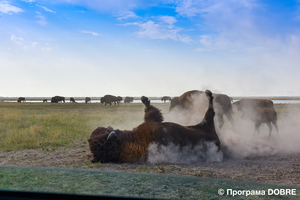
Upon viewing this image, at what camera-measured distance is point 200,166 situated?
5746mm

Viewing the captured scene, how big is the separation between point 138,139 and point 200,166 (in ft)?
5.09

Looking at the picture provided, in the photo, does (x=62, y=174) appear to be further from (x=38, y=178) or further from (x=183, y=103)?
(x=183, y=103)

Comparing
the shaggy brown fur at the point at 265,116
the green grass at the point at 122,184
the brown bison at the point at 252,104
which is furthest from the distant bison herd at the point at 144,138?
the brown bison at the point at 252,104

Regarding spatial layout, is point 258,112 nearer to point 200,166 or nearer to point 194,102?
point 194,102

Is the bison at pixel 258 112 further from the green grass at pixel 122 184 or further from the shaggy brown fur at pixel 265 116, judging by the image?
the green grass at pixel 122 184

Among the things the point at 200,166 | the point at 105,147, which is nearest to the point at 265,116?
the point at 200,166

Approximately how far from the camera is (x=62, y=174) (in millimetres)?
3164

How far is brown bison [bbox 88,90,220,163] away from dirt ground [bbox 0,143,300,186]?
244 mm

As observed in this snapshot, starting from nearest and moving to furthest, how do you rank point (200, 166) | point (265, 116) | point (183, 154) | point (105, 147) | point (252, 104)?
point (200, 166)
point (105, 147)
point (183, 154)
point (265, 116)
point (252, 104)

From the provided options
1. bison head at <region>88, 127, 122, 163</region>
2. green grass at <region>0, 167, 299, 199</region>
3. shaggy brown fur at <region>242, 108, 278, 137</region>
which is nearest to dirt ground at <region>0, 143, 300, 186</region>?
bison head at <region>88, 127, 122, 163</region>

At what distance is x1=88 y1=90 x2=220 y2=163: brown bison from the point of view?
5.86 m

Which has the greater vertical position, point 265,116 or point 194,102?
point 194,102

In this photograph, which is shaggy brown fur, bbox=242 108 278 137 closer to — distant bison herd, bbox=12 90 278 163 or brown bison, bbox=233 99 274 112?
brown bison, bbox=233 99 274 112

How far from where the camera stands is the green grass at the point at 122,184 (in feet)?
8.81
